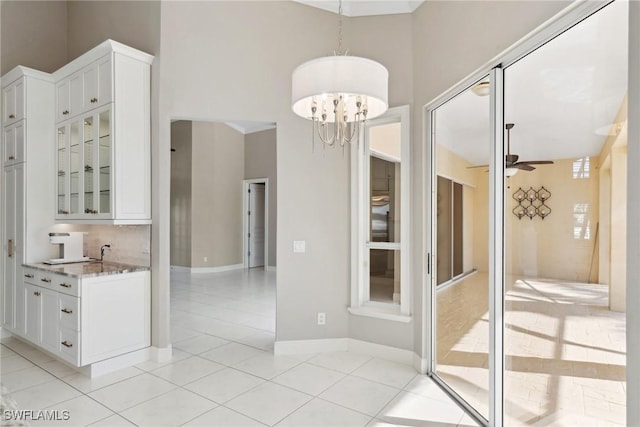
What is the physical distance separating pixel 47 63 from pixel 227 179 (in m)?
4.87

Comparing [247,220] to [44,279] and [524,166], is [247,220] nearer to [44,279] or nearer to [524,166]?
[44,279]

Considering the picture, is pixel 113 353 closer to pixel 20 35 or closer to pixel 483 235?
pixel 483 235

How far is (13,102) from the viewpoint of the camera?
3.96 meters

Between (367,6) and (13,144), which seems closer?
(367,6)

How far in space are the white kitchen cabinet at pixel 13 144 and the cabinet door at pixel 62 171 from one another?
320mm

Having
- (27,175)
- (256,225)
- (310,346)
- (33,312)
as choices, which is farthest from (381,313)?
(256,225)

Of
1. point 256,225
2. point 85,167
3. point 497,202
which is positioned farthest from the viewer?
point 256,225

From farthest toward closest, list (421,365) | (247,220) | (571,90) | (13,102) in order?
(247,220), (13,102), (421,365), (571,90)

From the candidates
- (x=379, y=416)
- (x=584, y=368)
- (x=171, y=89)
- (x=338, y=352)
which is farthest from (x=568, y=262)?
(x=171, y=89)

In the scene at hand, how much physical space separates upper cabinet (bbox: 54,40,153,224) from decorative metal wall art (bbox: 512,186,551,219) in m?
3.14

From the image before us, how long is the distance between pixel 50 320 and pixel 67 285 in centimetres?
50

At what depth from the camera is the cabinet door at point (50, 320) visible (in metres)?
3.29

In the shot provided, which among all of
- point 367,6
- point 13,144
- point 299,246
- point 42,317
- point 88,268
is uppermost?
point 367,6

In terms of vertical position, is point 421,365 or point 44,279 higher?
point 44,279
